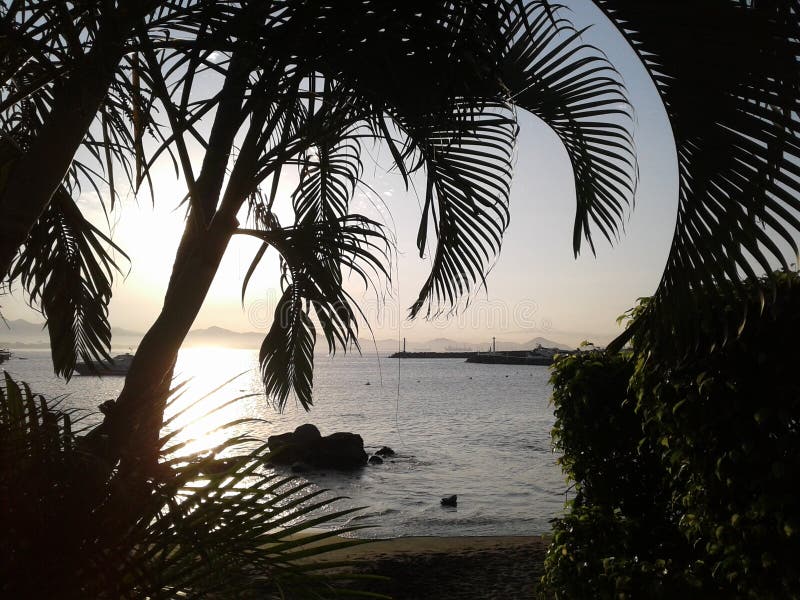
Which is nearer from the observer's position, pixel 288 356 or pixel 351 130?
pixel 351 130

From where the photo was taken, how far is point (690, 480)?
135 inches

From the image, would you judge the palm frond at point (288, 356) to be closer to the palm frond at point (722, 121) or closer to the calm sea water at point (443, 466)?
the calm sea water at point (443, 466)

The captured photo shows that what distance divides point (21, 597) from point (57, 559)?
0.27 ft

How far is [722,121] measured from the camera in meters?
1.51

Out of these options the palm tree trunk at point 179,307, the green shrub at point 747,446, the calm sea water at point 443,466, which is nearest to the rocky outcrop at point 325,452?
the calm sea water at point 443,466

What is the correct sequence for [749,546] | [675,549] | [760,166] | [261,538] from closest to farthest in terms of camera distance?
[261,538]
[760,166]
[749,546]
[675,549]

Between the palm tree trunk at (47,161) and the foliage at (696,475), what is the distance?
1.99m

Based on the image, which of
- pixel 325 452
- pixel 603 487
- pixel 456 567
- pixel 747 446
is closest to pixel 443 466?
pixel 325 452

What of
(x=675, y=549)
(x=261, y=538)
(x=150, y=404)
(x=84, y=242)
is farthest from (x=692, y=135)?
(x=675, y=549)

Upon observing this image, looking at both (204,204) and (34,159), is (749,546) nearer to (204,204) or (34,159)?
(204,204)

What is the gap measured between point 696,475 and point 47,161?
11.3 ft

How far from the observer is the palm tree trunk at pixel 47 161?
1909mm

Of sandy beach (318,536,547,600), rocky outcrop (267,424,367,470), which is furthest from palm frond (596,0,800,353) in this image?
rocky outcrop (267,424,367,470)

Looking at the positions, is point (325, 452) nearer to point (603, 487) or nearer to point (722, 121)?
point (603, 487)
